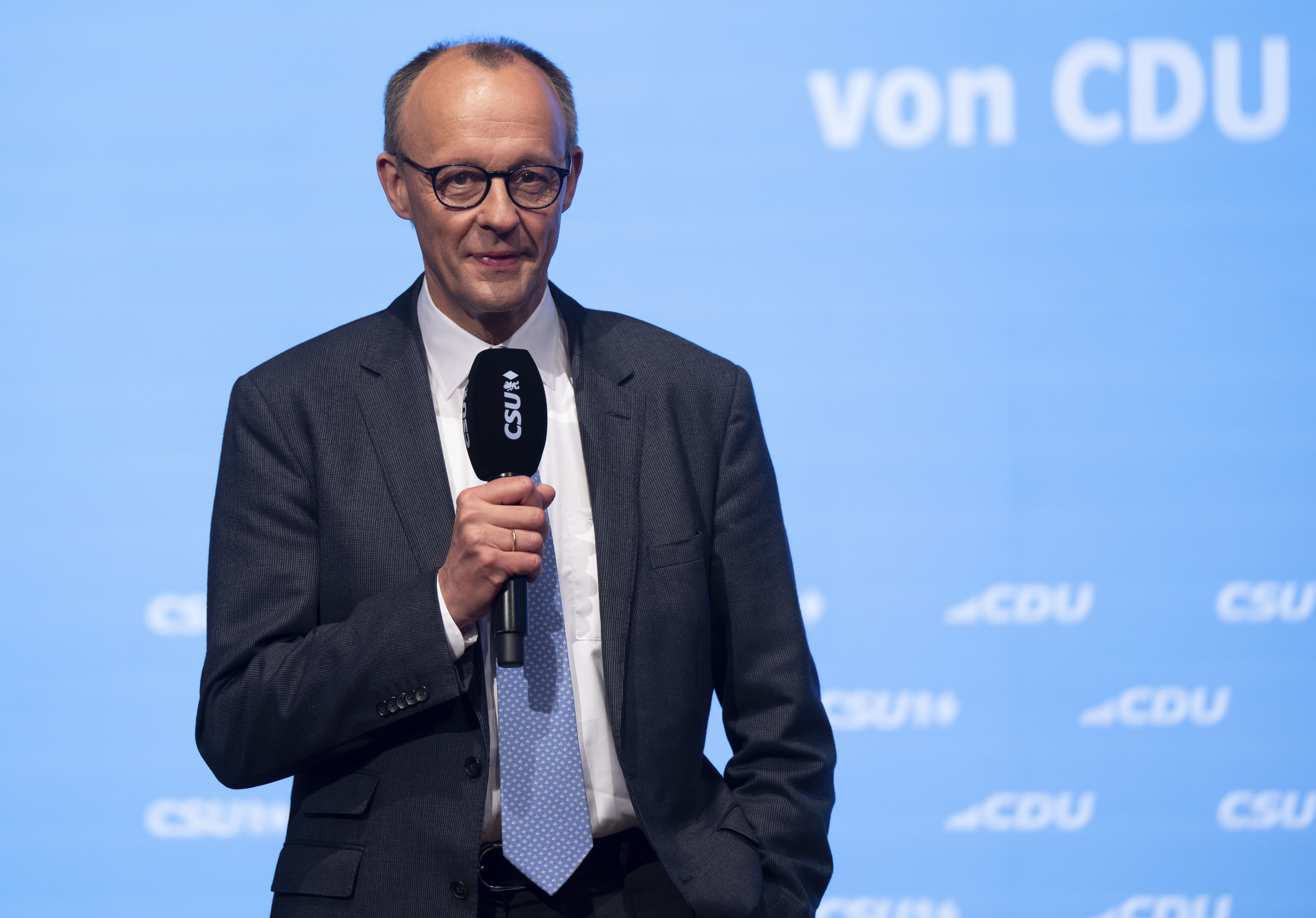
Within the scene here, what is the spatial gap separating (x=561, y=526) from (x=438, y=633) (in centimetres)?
27

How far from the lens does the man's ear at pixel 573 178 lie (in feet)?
5.87

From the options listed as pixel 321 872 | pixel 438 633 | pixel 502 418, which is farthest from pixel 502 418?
pixel 321 872

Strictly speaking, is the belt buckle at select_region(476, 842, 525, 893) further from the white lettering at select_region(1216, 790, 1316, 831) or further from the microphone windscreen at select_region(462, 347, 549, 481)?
the white lettering at select_region(1216, 790, 1316, 831)

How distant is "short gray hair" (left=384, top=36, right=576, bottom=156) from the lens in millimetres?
1754

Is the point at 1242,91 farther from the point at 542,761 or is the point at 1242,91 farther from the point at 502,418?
the point at 542,761

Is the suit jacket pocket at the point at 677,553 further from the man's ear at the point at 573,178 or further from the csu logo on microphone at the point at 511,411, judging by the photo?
the man's ear at the point at 573,178

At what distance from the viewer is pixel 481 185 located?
67.0 inches

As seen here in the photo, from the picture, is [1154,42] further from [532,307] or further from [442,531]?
[442,531]

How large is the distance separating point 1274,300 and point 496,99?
228cm

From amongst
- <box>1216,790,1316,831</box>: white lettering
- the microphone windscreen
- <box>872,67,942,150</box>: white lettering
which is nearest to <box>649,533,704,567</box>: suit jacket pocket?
the microphone windscreen

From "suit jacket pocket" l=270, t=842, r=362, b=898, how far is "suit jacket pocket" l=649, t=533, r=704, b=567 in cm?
52

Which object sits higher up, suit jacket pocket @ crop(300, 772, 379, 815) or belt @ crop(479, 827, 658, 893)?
suit jacket pocket @ crop(300, 772, 379, 815)

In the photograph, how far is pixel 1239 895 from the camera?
10.5ft

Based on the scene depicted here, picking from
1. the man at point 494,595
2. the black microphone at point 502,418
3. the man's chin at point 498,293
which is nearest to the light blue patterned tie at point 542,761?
the man at point 494,595
